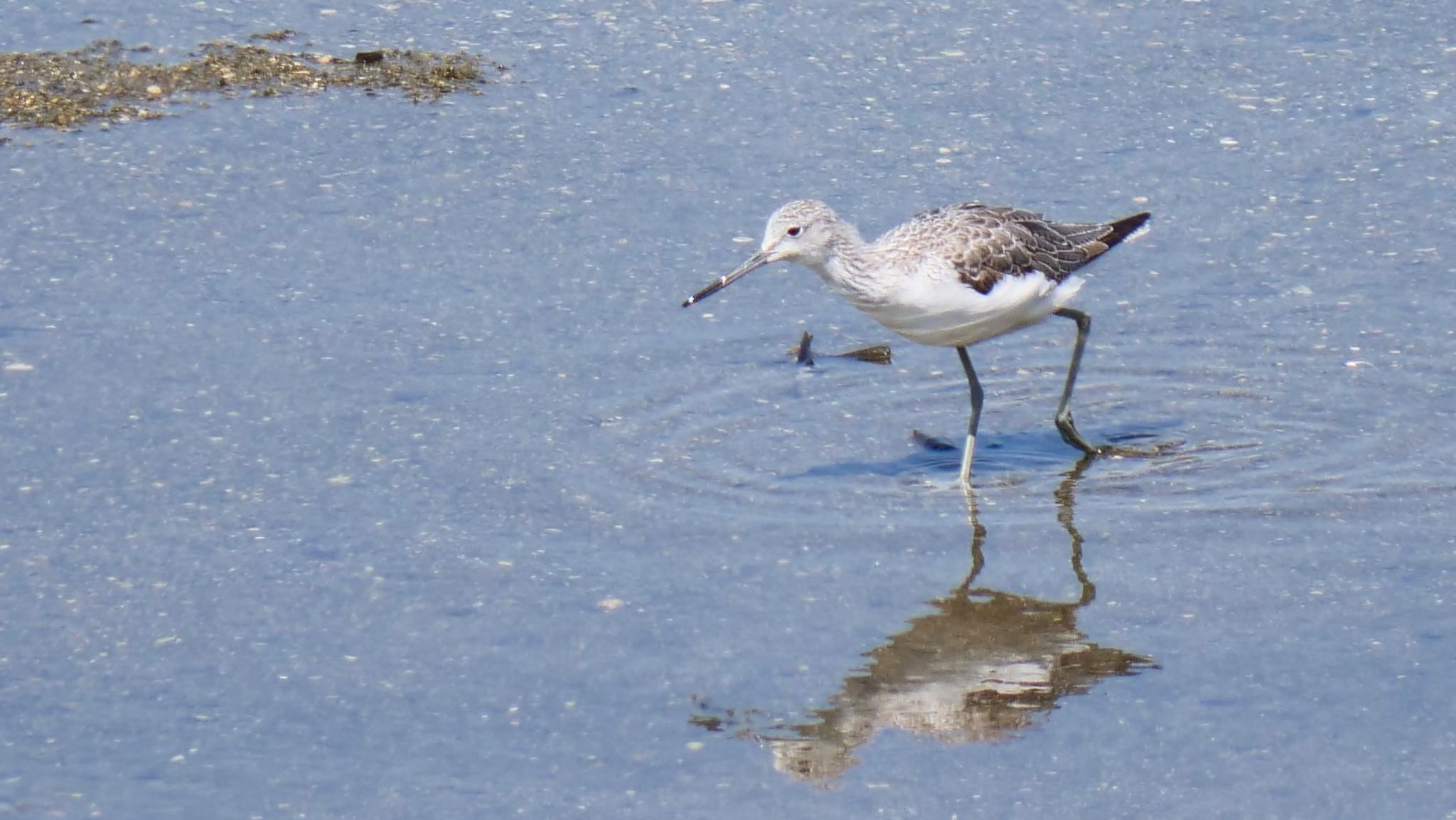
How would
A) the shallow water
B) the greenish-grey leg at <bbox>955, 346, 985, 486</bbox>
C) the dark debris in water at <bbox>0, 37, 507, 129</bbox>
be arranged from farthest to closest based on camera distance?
the dark debris in water at <bbox>0, 37, 507, 129</bbox>, the greenish-grey leg at <bbox>955, 346, 985, 486</bbox>, the shallow water

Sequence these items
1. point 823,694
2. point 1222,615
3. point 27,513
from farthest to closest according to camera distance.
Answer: point 27,513
point 1222,615
point 823,694

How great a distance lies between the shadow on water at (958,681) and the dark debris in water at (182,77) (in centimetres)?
480

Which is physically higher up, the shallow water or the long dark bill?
the long dark bill

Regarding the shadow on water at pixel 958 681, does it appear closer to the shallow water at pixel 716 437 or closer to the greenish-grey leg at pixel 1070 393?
the shallow water at pixel 716 437

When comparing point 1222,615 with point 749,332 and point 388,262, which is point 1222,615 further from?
point 388,262

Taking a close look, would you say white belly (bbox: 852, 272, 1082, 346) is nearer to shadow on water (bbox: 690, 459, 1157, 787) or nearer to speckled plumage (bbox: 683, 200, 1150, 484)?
speckled plumage (bbox: 683, 200, 1150, 484)

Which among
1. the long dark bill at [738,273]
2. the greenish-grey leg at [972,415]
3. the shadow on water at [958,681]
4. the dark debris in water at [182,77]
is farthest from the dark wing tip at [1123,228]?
the dark debris in water at [182,77]

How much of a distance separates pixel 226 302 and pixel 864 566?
3059mm

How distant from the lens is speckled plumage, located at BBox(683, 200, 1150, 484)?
7.34 meters

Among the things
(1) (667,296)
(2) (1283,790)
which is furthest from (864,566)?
(1) (667,296)

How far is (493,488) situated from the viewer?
6.93 m

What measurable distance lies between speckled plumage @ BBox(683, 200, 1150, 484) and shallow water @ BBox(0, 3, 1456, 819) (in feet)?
1.18

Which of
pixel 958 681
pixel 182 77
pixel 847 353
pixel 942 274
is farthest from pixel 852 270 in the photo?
pixel 182 77

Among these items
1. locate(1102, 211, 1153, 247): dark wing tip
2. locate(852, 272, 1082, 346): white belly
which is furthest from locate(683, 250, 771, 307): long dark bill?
locate(1102, 211, 1153, 247): dark wing tip
